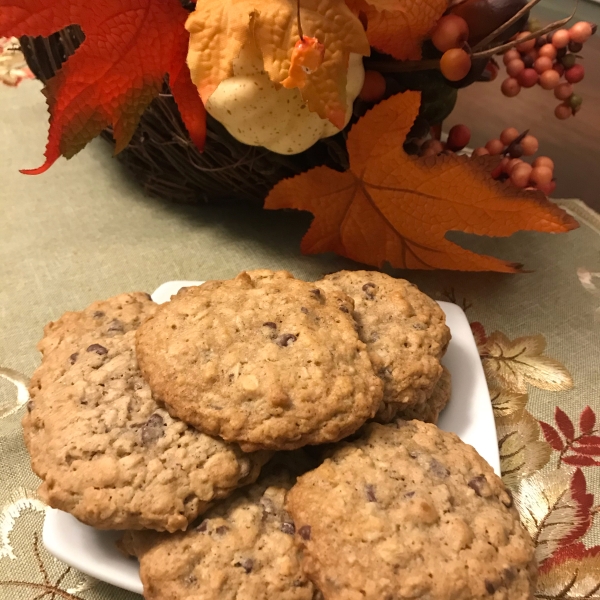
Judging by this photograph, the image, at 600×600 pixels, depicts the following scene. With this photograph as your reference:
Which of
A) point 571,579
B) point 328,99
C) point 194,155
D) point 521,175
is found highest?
point 328,99

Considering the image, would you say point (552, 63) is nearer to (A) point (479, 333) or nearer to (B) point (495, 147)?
(B) point (495, 147)

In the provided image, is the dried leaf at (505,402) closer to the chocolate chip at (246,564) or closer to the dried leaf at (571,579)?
the dried leaf at (571,579)

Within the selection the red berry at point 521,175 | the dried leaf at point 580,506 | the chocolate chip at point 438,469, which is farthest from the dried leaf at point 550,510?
the red berry at point 521,175

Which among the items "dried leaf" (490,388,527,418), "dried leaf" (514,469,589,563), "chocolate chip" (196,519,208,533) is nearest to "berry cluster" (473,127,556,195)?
"dried leaf" (490,388,527,418)

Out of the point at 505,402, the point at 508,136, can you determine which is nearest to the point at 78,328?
the point at 505,402

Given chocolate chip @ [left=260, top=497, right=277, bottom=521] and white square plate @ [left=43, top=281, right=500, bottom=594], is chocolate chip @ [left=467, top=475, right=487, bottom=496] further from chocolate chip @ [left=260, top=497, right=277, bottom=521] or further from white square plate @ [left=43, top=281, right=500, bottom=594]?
chocolate chip @ [left=260, top=497, right=277, bottom=521]

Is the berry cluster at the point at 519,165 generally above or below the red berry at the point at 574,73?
below

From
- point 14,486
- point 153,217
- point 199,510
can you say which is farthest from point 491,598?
point 153,217
